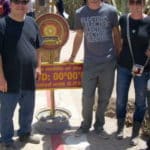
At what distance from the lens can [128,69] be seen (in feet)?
18.9

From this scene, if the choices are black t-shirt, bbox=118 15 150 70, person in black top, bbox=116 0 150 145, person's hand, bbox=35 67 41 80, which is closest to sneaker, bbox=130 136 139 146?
person in black top, bbox=116 0 150 145

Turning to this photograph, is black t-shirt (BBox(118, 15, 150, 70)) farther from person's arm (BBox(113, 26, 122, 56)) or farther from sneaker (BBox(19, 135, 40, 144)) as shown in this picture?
sneaker (BBox(19, 135, 40, 144))

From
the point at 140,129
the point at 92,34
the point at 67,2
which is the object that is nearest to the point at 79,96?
the point at 140,129

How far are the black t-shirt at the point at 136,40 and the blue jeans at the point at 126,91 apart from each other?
14cm

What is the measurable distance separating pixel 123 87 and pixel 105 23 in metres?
0.87

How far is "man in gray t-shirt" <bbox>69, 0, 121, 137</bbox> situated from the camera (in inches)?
223

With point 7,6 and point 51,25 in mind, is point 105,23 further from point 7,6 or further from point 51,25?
point 7,6

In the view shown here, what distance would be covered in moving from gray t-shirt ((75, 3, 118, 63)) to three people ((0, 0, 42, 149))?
23.7 inches

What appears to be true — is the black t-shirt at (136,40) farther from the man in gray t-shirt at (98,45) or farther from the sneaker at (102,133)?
the sneaker at (102,133)

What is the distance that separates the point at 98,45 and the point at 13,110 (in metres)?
1.34

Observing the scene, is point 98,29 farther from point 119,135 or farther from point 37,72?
point 119,135

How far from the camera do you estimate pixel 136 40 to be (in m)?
5.56

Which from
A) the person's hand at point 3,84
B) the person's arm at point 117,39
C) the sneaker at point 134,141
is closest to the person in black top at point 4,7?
the person's arm at point 117,39

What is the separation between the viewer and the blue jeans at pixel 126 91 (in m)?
5.73
